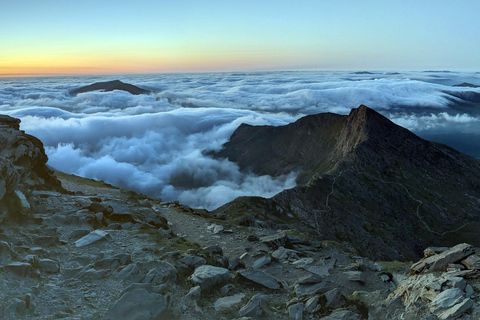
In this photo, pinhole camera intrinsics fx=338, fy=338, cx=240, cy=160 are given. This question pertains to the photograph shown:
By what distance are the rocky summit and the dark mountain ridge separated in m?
55.9

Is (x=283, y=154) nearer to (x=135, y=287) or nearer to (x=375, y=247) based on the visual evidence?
(x=375, y=247)

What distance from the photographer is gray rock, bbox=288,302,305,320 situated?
592 inches

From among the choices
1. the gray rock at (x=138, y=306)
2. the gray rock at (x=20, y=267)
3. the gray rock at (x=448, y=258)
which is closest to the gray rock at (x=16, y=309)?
the gray rock at (x=20, y=267)

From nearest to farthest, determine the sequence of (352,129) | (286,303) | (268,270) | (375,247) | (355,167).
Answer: (286,303) → (268,270) → (375,247) → (355,167) → (352,129)

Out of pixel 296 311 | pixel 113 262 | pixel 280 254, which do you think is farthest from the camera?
pixel 280 254

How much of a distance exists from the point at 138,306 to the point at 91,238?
27.5ft

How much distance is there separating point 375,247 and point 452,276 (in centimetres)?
8307

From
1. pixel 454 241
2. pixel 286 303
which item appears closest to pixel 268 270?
pixel 286 303

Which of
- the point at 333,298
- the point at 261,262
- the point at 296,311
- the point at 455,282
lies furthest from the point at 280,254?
the point at 455,282

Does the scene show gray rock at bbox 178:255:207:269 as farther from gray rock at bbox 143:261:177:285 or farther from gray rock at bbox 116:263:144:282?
gray rock at bbox 116:263:144:282

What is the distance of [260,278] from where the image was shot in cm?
1833

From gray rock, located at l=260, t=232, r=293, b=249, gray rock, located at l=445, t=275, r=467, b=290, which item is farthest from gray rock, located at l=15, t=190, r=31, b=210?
gray rock, located at l=445, t=275, r=467, b=290

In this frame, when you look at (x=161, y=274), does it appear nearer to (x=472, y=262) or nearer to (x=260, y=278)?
(x=260, y=278)

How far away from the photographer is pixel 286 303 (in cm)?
1616
